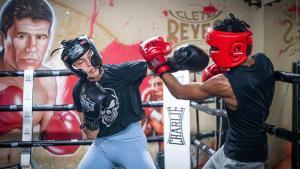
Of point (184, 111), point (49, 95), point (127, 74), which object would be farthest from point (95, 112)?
point (49, 95)

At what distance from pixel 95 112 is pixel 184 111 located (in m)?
0.71

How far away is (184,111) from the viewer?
2.31 metres

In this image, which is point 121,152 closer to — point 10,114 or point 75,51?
point 75,51

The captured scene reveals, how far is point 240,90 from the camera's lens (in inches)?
59.0

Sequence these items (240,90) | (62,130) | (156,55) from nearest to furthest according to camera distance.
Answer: (240,90)
(156,55)
(62,130)

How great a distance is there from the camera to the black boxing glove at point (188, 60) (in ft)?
5.82

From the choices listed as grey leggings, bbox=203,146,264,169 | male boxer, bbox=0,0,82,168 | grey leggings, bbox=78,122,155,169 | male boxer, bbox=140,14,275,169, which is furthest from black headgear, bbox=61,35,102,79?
male boxer, bbox=0,0,82,168

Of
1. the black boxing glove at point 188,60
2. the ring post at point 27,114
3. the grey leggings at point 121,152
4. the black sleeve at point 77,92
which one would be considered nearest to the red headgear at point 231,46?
the black boxing glove at point 188,60

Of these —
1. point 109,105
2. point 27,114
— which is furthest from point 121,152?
point 27,114

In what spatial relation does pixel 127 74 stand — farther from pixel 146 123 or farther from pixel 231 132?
pixel 146 123

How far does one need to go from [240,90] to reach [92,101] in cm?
86

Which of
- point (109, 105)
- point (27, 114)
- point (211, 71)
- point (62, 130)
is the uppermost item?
point (211, 71)

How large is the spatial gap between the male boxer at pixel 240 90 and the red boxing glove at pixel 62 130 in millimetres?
1839

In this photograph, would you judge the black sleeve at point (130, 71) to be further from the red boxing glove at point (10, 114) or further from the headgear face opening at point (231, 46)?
the red boxing glove at point (10, 114)
